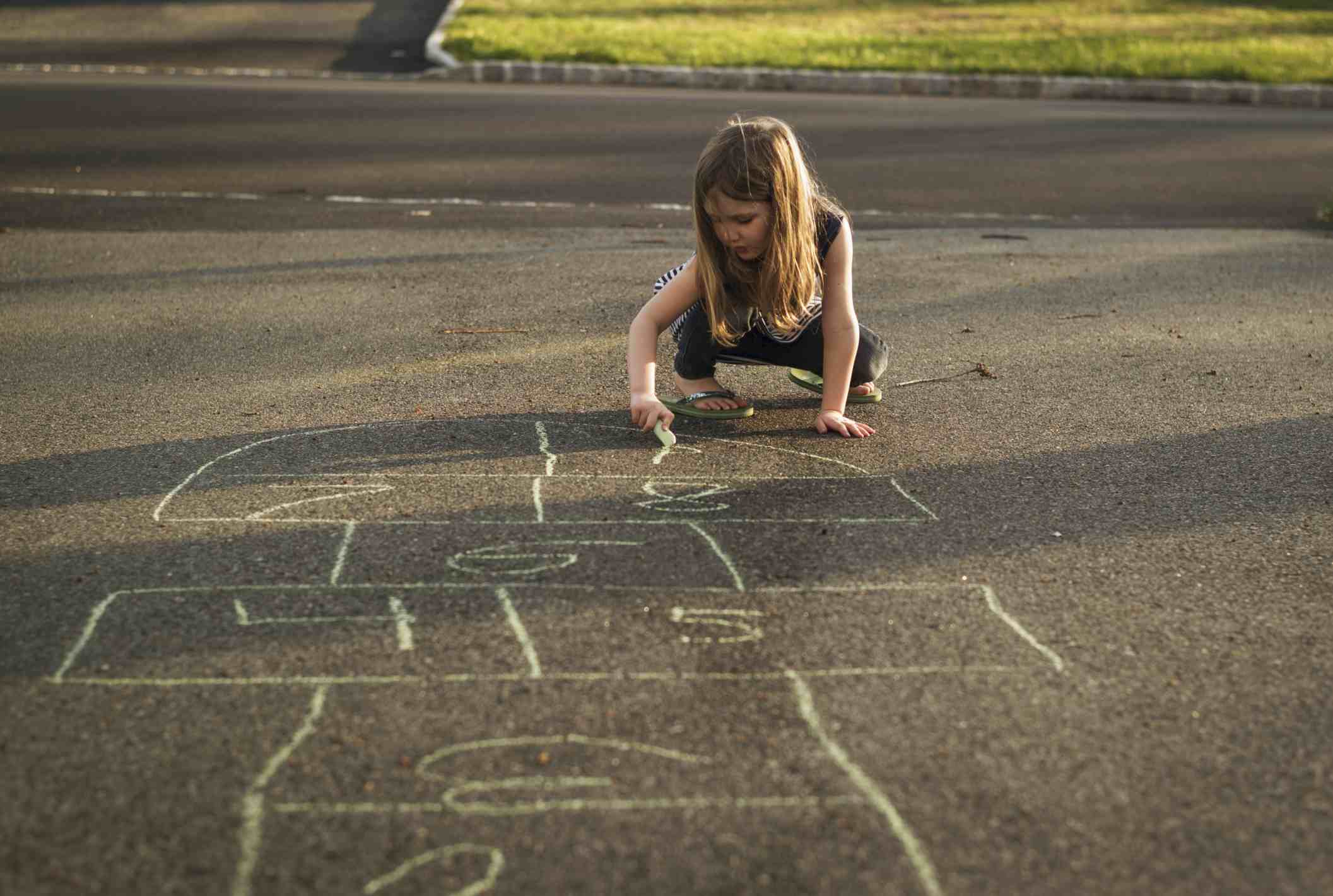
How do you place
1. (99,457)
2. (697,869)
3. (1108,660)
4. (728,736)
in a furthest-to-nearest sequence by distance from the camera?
1. (99,457)
2. (1108,660)
3. (728,736)
4. (697,869)

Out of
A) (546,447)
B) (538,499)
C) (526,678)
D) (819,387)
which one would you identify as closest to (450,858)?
(526,678)

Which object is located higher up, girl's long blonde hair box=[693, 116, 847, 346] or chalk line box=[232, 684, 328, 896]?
girl's long blonde hair box=[693, 116, 847, 346]

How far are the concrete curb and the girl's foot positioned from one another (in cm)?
1110

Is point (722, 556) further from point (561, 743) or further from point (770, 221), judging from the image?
point (770, 221)

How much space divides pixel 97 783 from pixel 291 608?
0.74 meters

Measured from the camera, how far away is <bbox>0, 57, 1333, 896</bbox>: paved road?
2.31 m

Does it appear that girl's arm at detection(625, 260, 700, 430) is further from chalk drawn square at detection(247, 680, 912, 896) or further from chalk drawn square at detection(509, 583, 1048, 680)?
chalk drawn square at detection(247, 680, 912, 896)

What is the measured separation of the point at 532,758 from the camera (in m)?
2.52

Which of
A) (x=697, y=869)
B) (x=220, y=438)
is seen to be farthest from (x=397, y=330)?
(x=697, y=869)

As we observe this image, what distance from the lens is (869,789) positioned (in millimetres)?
2451

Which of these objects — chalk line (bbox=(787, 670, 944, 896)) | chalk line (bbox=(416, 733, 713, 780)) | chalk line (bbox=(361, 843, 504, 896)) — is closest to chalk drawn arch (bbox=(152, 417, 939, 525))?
chalk line (bbox=(787, 670, 944, 896))

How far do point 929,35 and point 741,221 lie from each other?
1500 centimetres

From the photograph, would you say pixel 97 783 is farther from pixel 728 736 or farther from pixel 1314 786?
pixel 1314 786

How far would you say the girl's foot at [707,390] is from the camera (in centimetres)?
467
